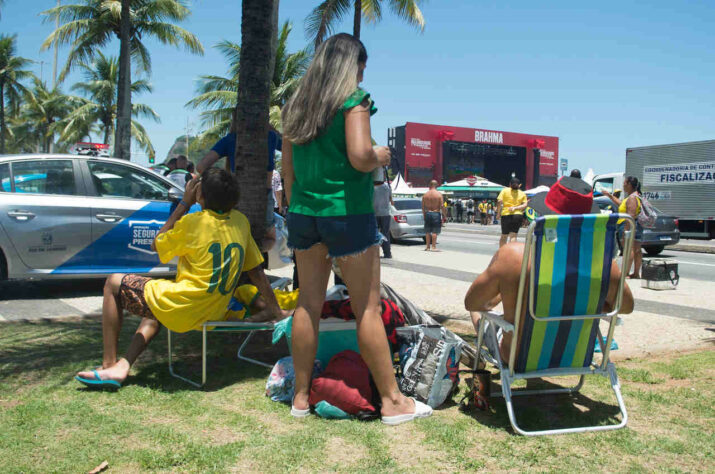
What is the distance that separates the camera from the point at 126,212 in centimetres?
670

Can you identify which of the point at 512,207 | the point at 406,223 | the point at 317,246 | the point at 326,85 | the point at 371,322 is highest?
the point at 326,85

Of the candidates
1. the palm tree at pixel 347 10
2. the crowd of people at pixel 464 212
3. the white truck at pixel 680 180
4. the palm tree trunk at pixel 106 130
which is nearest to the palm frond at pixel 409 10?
the palm tree at pixel 347 10

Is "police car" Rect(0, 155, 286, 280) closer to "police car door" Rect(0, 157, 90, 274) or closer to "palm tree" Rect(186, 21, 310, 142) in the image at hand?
"police car door" Rect(0, 157, 90, 274)

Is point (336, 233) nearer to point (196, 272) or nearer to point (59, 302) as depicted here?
point (196, 272)

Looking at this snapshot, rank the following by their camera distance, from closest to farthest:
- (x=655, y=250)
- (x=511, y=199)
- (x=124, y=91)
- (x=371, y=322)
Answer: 1. (x=371, y=322)
2. (x=511, y=199)
3. (x=655, y=250)
4. (x=124, y=91)

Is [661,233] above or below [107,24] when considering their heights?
below

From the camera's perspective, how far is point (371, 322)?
3.00 metres

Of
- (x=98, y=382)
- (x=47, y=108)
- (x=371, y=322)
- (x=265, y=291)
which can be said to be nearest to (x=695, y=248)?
(x=265, y=291)

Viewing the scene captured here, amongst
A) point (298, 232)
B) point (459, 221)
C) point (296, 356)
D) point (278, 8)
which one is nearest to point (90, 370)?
point (296, 356)

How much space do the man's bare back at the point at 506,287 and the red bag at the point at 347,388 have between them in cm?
71

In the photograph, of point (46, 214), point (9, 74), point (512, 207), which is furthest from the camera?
point (9, 74)

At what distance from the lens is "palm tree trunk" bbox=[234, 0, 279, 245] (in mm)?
4383

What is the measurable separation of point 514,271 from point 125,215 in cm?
514

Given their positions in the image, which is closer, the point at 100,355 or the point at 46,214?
the point at 100,355
